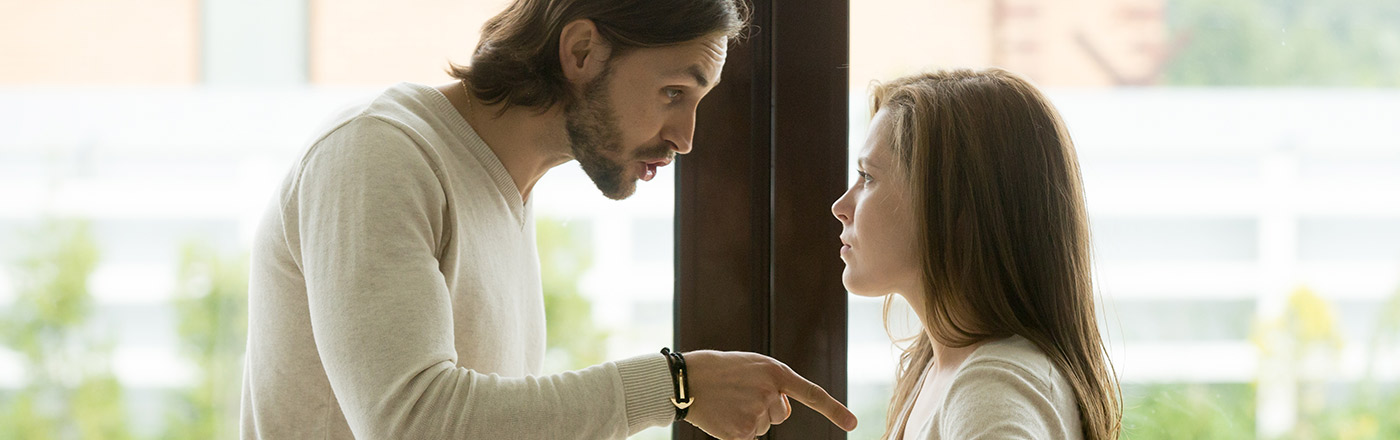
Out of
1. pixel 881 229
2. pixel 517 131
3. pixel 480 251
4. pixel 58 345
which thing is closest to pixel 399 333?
pixel 480 251

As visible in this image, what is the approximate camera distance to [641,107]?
129cm

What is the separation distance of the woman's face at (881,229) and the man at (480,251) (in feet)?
0.52

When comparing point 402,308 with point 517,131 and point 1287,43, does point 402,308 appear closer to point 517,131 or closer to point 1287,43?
point 517,131

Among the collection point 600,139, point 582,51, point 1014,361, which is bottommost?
point 1014,361

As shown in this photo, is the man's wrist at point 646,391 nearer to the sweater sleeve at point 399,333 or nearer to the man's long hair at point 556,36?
the sweater sleeve at point 399,333

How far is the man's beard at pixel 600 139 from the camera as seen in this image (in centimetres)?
129

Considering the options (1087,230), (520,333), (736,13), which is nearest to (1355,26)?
(1087,230)

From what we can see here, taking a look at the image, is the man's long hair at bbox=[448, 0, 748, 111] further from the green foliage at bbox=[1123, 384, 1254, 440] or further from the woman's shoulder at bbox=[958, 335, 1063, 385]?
the green foliage at bbox=[1123, 384, 1254, 440]

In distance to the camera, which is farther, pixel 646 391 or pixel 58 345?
pixel 58 345

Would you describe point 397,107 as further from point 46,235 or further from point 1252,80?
point 1252,80

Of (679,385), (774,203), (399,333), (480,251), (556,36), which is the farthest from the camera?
(774,203)

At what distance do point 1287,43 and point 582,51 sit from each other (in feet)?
3.43

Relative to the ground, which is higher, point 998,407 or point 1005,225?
point 1005,225

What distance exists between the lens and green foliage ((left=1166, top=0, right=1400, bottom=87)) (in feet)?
5.07
